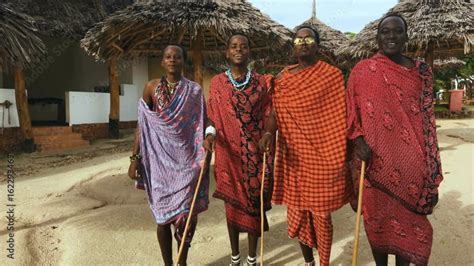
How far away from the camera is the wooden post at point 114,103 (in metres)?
10.9

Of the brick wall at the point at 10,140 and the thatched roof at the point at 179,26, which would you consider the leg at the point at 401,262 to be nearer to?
the thatched roof at the point at 179,26

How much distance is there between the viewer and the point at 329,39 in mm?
13141

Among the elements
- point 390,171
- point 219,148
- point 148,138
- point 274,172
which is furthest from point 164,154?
point 390,171

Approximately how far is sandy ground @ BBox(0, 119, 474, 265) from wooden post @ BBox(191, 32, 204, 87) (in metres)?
1.94

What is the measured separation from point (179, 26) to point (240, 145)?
3.28 metres

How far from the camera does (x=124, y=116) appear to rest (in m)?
12.4

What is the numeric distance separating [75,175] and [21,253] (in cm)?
353

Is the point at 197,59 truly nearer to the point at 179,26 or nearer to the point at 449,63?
the point at 179,26

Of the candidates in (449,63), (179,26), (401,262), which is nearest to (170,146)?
(401,262)

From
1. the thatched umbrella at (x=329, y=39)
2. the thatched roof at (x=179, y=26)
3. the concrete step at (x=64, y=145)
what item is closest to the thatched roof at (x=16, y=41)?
the thatched roof at (x=179, y=26)

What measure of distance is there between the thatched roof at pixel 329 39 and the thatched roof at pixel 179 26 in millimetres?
6401

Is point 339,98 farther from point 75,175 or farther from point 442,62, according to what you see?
point 442,62

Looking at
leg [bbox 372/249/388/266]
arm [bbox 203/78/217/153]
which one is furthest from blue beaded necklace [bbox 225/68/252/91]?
leg [bbox 372/249/388/266]

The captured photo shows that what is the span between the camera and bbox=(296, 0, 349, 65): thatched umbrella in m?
12.5
